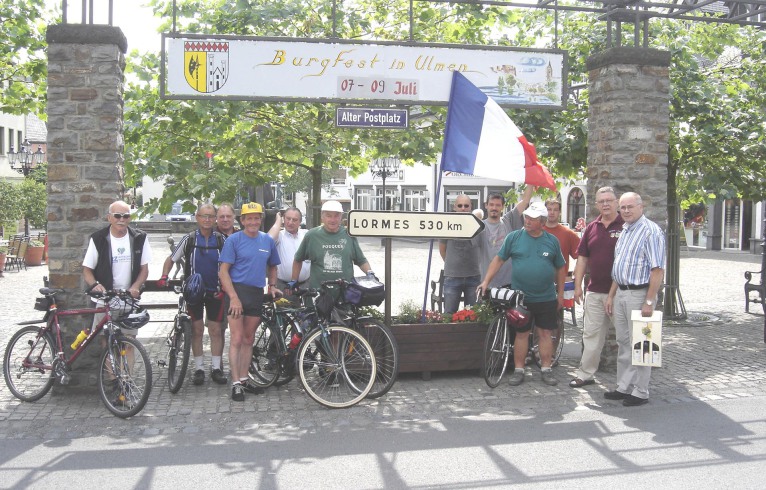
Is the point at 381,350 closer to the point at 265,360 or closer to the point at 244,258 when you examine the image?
the point at 265,360

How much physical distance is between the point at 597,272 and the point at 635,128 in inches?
74.5

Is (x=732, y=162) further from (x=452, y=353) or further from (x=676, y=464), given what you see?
(x=676, y=464)

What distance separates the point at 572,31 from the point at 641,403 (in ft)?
25.0

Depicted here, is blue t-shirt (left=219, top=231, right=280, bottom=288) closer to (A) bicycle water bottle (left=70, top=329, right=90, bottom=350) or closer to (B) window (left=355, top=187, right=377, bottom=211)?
(A) bicycle water bottle (left=70, top=329, right=90, bottom=350)

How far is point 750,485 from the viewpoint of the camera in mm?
4891

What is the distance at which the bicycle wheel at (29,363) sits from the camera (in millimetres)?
7145

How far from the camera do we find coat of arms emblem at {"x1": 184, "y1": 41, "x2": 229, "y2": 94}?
8445mm

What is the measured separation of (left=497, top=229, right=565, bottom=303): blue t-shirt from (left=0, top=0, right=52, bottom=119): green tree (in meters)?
7.66

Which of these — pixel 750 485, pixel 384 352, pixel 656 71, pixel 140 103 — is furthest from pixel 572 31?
pixel 750 485

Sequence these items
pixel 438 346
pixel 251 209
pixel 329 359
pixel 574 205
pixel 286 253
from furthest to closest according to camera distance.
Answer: pixel 574 205 → pixel 286 253 → pixel 438 346 → pixel 251 209 → pixel 329 359

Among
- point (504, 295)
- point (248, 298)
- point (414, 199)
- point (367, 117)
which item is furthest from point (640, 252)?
point (414, 199)

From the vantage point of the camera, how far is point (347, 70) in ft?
28.7

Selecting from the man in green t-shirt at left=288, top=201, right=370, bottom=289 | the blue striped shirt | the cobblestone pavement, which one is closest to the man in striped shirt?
the blue striped shirt

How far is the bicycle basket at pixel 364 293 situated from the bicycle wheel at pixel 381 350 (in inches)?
7.2
